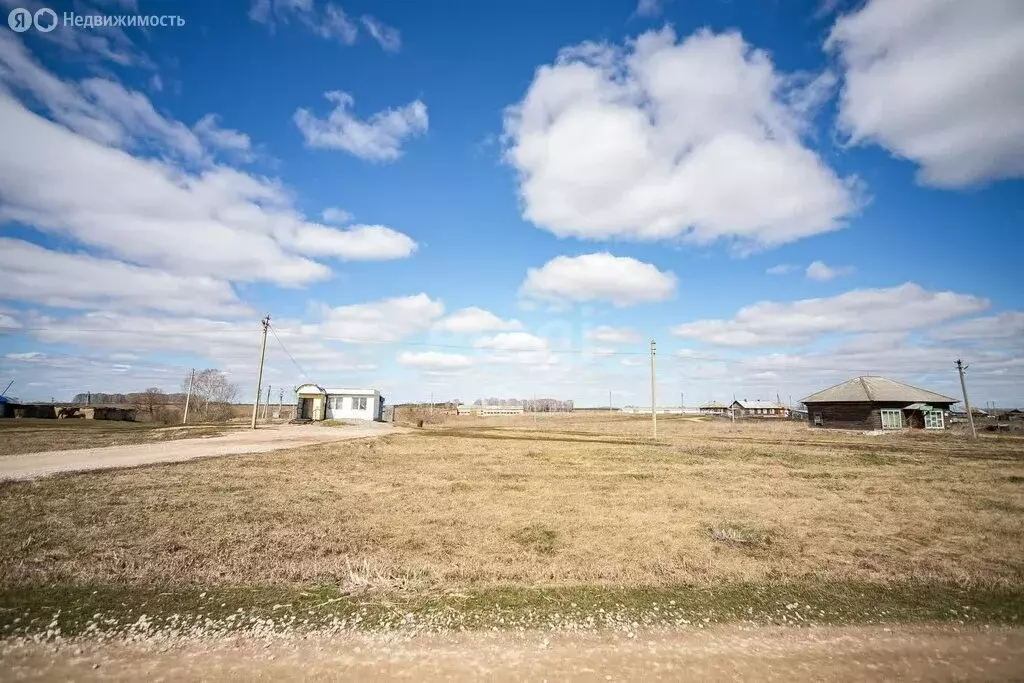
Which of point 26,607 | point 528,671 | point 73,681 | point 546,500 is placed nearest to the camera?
point 73,681

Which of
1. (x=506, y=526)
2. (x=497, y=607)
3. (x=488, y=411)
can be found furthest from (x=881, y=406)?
(x=488, y=411)

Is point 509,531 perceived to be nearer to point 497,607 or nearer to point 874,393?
point 497,607

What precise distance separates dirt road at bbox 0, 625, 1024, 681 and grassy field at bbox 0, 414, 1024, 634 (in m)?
1.31

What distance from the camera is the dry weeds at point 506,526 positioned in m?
7.65

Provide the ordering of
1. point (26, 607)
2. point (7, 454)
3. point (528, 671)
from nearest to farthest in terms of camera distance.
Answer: point (528, 671) < point (26, 607) < point (7, 454)

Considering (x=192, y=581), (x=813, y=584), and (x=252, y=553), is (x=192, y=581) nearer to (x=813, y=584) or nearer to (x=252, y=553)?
(x=252, y=553)

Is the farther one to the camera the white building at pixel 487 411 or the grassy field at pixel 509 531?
the white building at pixel 487 411

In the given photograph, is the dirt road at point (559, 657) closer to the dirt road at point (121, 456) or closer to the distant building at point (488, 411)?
the dirt road at point (121, 456)

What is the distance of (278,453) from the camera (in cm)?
2134

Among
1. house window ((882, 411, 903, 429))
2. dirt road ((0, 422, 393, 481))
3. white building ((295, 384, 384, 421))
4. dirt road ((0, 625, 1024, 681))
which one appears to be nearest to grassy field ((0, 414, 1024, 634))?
dirt road ((0, 625, 1024, 681))

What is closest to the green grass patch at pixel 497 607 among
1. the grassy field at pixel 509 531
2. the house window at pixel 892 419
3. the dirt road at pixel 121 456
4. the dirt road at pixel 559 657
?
the grassy field at pixel 509 531

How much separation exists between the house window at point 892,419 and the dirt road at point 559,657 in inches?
2135

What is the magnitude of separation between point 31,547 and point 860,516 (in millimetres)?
17905

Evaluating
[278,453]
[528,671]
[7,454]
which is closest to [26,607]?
[528,671]
